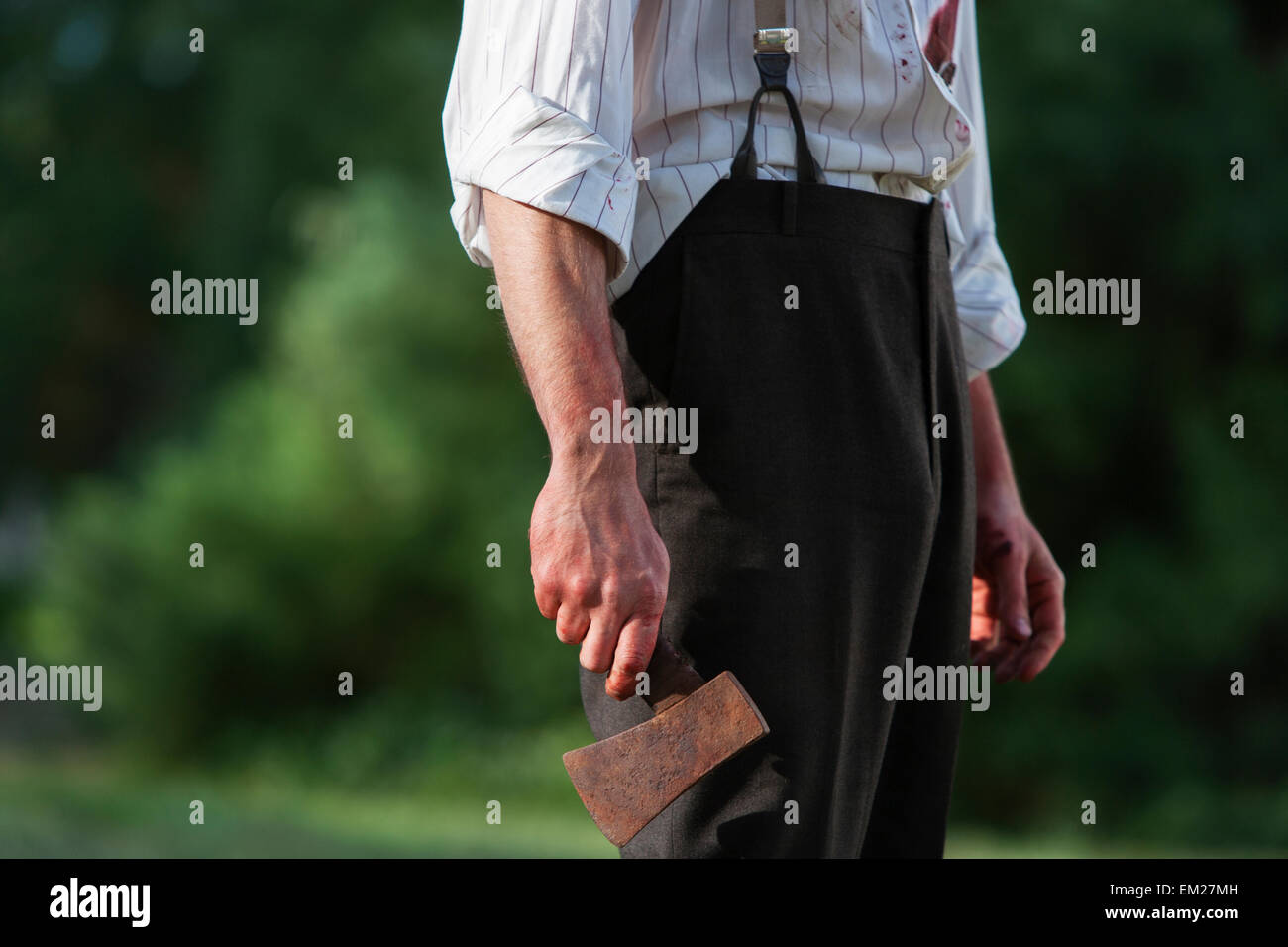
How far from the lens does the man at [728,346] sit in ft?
3.88

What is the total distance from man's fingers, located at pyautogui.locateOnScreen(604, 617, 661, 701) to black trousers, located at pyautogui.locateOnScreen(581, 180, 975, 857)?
0.11m

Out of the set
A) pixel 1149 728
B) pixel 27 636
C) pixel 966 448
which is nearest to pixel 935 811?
pixel 966 448

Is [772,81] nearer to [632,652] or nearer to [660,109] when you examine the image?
[660,109]

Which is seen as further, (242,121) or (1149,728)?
(242,121)

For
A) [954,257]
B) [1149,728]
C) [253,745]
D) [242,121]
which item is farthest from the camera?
[242,121]

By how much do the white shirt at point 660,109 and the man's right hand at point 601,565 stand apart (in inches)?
8.5

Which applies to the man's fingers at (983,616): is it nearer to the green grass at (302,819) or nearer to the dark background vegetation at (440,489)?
the green grass at (302,819)

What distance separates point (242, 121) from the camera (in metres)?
9.18

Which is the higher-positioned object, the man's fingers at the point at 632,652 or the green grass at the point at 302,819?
the man's fingers at the point at 632,652

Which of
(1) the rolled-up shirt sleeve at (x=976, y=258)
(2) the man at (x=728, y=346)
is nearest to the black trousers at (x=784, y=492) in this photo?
(2) the man at (x=728, y=346)

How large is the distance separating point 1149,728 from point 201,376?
6652mm

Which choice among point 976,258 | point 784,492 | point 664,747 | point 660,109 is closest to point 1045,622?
point 976,258

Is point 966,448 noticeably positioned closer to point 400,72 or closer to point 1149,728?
point 1149,728

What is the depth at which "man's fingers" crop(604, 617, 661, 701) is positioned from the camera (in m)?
1.15
